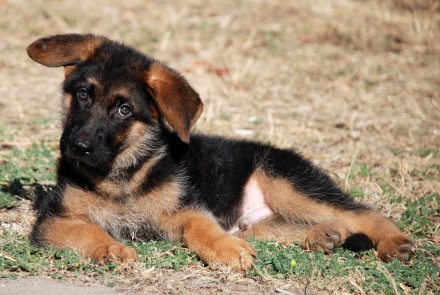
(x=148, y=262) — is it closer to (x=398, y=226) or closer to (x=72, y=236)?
(x=72, y=236)

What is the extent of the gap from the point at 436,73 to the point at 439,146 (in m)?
2.81

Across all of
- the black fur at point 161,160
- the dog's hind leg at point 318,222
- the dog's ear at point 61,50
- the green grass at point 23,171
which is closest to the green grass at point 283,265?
the dog's hind leg at point 318,222

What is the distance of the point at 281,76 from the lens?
31.6ft

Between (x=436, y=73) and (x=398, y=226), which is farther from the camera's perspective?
(x=436, y=73)

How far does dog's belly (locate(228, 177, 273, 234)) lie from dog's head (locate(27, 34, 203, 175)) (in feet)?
3.11

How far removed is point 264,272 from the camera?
4.28 meters

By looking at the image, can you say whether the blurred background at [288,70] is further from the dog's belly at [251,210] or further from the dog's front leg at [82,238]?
the dog's front leg at [82,238]

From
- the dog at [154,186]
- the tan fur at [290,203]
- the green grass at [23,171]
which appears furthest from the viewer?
the green grass at [23,171]

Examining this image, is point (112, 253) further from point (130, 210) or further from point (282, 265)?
point (282, 265)

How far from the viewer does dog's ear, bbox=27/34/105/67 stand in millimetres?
4859

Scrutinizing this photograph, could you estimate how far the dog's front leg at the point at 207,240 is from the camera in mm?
4316

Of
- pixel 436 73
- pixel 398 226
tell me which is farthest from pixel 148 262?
pixel 436 73

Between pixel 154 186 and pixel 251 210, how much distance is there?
3.07 feet

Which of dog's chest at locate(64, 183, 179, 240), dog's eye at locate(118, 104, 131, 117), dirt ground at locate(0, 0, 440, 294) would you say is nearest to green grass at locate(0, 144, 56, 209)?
dirt ground at locate(0, 0, 440, 294)
